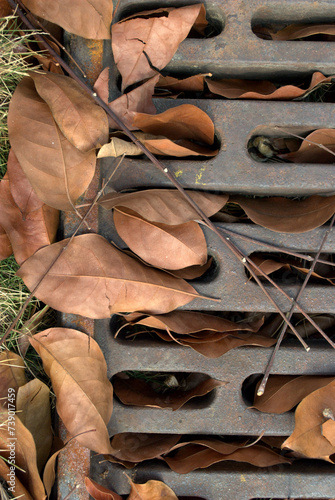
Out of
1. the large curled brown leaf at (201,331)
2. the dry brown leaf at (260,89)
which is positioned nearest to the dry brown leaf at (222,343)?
the large curled brown leaf at (201,331)

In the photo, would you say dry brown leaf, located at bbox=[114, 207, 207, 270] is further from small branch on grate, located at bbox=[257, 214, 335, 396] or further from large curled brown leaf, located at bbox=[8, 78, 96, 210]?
small branch on grate, located at bbox=[257, 214, 335, 396]

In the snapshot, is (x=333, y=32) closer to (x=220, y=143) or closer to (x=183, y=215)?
(x=220, y=143)

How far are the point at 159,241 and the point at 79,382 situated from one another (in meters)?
0.39

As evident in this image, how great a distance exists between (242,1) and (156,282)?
2.29ft

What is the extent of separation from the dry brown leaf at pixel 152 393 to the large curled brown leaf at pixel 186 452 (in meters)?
0.10

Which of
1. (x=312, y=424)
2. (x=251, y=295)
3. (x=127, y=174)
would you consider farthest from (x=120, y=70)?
(x=312, y=424)

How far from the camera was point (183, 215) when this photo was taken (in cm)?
110

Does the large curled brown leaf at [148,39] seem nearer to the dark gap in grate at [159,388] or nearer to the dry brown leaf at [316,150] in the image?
the dry brown leaf at [316,150]

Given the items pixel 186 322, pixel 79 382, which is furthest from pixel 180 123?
pixel 79 382

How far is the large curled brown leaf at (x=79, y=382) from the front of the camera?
3.71 ft

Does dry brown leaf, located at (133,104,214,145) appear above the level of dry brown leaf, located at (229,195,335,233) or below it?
above

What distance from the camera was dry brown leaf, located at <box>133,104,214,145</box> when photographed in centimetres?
109

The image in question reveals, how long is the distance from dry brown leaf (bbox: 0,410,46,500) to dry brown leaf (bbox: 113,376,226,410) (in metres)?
0.24

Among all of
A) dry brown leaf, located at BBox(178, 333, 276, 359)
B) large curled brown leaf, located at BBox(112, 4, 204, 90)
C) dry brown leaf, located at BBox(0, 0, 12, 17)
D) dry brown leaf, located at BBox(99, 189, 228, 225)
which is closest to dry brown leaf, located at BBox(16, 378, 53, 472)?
dry brown leaf, located at BBox(178, 333, 276, 359)
